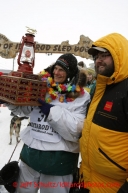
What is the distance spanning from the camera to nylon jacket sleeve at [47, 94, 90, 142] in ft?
5.71

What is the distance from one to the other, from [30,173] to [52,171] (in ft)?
0.98

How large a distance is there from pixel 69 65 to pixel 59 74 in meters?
0.15

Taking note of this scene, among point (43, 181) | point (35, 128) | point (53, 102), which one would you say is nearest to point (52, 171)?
point (43, 181)

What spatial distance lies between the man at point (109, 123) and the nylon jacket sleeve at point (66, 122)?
0.17 metres

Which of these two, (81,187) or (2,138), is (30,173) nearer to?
(81,187)

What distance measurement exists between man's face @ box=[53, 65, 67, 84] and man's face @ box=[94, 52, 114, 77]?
50cm

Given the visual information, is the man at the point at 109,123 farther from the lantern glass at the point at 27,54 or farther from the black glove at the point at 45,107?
the lantern glass at the point at 27,54

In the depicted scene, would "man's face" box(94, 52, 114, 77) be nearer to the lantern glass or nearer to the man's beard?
the man's beard

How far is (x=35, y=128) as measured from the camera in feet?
6.34

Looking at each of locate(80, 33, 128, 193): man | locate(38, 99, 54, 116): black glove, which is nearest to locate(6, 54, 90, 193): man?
locate(38, 99, 54, 116): black glove

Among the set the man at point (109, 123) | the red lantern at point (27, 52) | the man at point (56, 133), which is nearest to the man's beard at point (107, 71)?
the man at point (109, 123)

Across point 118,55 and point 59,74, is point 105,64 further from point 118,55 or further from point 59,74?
point 59,74

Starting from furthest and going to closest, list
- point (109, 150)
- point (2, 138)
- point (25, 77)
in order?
point (2, 138) < point (25, 77) < point (109, 150)

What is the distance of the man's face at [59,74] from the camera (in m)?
1.96
